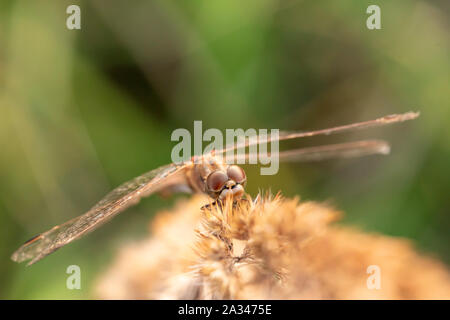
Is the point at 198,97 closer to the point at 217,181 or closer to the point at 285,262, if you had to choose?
the point at 217,181

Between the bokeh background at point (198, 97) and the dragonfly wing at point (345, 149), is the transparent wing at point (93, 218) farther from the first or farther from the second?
the bokeh background at point (198, 97)

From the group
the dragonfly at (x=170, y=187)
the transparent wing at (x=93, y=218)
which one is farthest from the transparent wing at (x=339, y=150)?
the transparent wing at (x=93, y=218)

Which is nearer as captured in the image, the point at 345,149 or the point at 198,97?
the point at 345,149

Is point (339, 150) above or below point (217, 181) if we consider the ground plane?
above

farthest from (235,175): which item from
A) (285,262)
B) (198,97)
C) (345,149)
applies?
(198,97)

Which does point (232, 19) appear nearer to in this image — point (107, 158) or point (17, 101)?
point (107, 158)

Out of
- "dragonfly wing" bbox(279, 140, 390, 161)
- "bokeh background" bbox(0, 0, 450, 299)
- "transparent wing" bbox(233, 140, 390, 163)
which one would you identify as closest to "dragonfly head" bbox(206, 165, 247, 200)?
"transparent wing" bbox(233, 140, 390, 163)

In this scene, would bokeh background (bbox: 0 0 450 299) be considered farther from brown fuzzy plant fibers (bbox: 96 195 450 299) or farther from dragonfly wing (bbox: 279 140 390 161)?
brown fuzzy plant fibers (bbox: 96 195 450 299)
